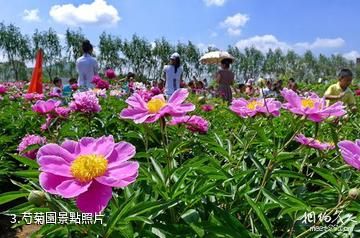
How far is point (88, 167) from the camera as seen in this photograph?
833 mm

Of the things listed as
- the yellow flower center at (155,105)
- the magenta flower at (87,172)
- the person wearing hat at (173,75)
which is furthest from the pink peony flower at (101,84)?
the magenta flower at (87,172)

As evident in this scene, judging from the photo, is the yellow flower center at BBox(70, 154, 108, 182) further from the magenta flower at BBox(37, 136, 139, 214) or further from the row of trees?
the row of trees

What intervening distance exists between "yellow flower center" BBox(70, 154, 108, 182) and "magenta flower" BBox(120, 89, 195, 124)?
0.28 meters

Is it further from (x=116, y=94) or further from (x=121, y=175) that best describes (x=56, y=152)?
(x=116, y=94)

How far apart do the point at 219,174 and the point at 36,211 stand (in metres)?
0.48

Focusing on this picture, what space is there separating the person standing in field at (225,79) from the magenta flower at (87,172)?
6.12 m

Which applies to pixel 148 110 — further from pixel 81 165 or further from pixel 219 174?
pixel 81 165

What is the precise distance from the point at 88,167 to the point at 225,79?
20.7 feet

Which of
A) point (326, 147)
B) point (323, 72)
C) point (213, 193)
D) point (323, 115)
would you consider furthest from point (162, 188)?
point (323, 72)

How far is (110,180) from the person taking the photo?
802mm

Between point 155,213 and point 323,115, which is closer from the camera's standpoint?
point 155,213

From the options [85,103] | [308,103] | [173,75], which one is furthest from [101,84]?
[308,103]

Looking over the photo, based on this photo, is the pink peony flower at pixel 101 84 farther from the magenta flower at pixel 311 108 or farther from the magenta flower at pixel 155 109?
the magenta flower at pixel 311 108

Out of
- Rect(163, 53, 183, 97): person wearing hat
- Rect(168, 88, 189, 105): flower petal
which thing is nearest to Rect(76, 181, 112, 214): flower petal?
Rect(168, 88, 189, 105): flower petal
